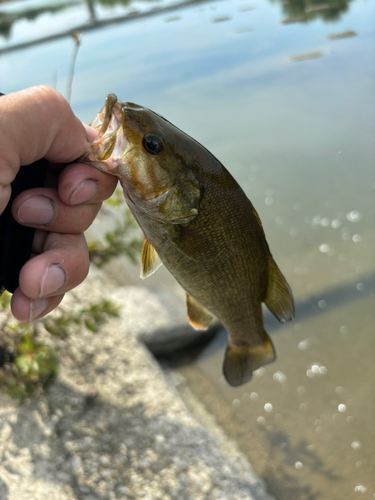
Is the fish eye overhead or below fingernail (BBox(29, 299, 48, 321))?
overhead

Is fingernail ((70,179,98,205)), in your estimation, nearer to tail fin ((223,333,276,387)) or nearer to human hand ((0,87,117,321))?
human hand ((0,87,117,321))

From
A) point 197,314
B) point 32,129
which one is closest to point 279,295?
point 197,314

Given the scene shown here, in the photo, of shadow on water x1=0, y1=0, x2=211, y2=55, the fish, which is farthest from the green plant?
shadow on water x1=0, y1=0, x2=211, y2=55

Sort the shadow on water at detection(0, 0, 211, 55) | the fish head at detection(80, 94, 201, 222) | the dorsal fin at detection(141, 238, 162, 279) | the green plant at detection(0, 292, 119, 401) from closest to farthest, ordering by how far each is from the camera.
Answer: the fish head at detection(80, 94, 201, 222), the dorsal fin at detection(141, 238, 162, 279), the green plant at detection(0, 292, 119, 401), the shadow on water at detection(0, 0, 211, 55)

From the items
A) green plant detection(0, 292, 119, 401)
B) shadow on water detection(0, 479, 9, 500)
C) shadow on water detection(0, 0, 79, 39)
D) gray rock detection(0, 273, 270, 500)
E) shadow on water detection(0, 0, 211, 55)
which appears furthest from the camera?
A: shadow on water detection(0, 0, 79, 39)

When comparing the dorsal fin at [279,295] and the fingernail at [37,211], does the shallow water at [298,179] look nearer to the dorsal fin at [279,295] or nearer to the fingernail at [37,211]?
the fingernail at [37,211]

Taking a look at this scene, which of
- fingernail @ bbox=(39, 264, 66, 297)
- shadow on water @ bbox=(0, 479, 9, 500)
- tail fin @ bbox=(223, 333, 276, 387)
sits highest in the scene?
fingernail @ bbox=(39, 264, 66, 297)

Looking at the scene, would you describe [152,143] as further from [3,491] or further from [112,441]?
[112,441]

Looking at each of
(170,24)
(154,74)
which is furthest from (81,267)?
(170,24)

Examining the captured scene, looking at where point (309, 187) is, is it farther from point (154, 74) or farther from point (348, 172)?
point (154, 74)
